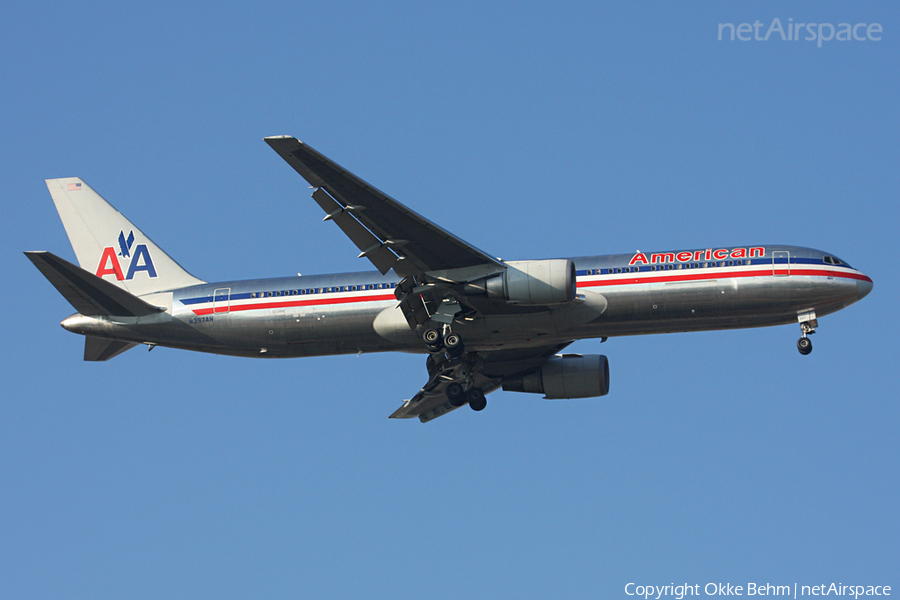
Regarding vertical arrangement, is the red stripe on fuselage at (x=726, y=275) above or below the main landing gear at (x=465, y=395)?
above

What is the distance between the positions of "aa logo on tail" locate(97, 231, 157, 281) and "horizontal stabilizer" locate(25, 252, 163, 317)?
3171mm

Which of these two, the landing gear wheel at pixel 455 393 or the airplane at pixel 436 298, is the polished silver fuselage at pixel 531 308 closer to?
the airplane at pixel 436 298

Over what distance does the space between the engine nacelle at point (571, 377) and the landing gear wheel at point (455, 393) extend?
3.67 m

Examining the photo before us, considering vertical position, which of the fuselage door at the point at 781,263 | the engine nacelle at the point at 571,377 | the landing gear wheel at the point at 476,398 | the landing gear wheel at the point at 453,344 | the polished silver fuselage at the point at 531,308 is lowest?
the landing gear wheel at the point at 476,398

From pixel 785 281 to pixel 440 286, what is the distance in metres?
12.4

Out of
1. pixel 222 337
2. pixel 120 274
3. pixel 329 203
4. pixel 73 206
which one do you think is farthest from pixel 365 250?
pixel 73 206

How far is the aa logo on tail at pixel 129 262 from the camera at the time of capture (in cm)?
4303

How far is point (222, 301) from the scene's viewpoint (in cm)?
3997

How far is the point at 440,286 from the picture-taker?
37.2 m

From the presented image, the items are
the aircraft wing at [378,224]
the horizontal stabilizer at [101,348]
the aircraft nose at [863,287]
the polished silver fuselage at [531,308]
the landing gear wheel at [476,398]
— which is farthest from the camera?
the landing gear wheel at [476,398]

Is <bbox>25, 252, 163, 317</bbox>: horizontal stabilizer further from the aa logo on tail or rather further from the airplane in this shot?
the aa logo on tail

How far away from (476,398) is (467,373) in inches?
42.8

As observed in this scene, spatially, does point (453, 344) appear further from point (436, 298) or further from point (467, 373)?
point (467, 373)

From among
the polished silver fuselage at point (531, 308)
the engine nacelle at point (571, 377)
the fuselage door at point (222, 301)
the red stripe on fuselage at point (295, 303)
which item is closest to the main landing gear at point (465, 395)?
the polished silver fuselage at point (531, 308)
